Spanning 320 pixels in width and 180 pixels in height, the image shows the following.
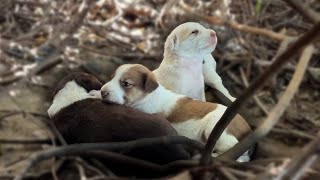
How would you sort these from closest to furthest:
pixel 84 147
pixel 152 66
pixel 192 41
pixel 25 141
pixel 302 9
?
1. pixel 302 9
2. pixel 84 147
3. pixel 25 141
4. pixel 192 41
5. pixel 152 66

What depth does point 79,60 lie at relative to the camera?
9.32 ft

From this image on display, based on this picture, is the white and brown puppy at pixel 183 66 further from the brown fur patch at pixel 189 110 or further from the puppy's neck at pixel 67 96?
the puppy's neck at pixel 67 96

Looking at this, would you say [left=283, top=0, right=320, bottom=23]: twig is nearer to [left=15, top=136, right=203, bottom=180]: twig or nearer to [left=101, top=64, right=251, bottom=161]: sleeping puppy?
[left=15, top=136, right=203, bottom=180]: twig

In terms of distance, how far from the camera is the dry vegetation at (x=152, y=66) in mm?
1350

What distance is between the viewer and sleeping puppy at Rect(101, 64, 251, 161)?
204 cm

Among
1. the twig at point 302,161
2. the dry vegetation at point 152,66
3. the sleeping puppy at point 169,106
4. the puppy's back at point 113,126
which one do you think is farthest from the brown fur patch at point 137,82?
the twig at point 302,161

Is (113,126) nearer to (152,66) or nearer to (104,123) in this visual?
(104,123)

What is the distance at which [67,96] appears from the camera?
2.06 metres

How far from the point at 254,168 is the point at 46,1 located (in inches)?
93.6

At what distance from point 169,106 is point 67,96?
1.07ft

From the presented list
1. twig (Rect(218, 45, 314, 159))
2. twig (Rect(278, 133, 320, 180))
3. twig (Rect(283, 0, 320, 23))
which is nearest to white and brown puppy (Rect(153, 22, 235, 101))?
twig (Rect(218, 45, 314, 159))

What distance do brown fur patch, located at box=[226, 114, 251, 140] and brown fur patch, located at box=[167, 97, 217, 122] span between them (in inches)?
3.1

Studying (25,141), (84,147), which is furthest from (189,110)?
(84,147)

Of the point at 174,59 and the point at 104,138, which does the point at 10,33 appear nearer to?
the point at 174,59
